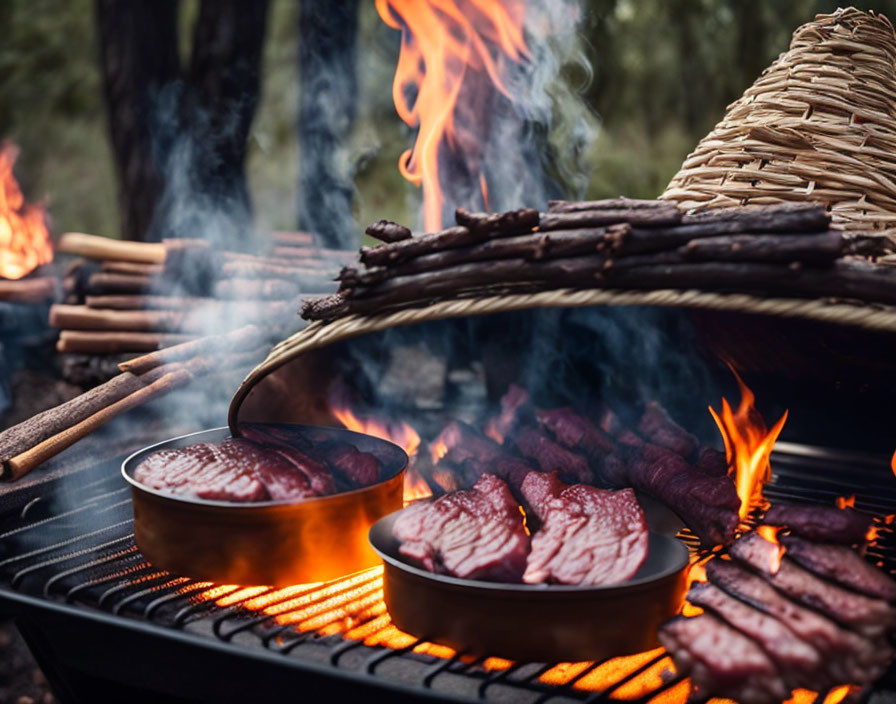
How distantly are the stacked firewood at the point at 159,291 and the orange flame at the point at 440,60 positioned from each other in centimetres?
85

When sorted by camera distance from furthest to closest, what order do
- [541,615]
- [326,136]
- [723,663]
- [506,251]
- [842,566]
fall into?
[326,136] → [506,251] → [842,566] → [541,615] → [723,663]

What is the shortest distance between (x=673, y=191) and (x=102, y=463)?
2497 millimetres

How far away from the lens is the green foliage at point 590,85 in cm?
669

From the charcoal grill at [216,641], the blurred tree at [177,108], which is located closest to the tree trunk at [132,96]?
the blurred tree at [177,108]

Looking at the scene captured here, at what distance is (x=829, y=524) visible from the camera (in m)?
2.18

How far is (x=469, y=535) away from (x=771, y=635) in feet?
2.71

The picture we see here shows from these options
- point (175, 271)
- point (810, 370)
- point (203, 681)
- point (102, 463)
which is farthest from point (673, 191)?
point (175, 271)

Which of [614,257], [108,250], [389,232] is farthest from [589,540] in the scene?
[108,250]

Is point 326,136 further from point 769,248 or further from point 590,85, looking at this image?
point 769,248

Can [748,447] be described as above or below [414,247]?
below

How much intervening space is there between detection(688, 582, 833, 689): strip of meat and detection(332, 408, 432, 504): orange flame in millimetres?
1487

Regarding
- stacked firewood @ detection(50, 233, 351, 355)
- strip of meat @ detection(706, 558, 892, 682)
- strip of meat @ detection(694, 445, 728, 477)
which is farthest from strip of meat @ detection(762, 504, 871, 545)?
stacked firewood @ detection(50, 233, 351, 355)

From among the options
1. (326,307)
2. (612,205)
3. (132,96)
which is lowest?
(326,307)

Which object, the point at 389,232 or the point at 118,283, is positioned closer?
the point at 389,232
